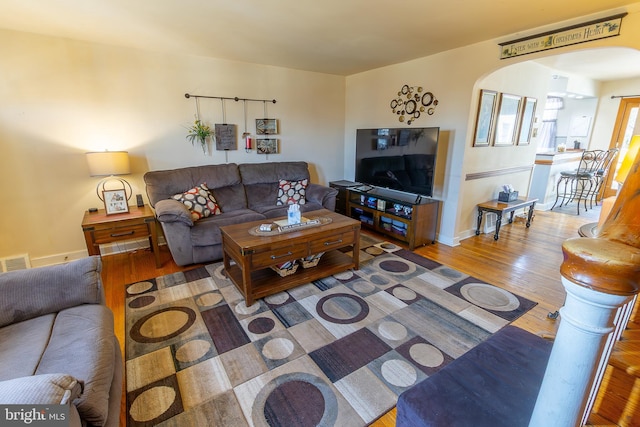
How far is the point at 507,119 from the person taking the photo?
3.84m

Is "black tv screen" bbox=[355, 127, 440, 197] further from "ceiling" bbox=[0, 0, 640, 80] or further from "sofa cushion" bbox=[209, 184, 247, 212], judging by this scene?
"sofa cushion" bbox=[209, 184, 247, 212]

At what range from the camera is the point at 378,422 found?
145cm

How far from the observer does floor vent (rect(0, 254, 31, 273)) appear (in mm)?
2965

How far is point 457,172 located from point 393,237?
1118 millimetres

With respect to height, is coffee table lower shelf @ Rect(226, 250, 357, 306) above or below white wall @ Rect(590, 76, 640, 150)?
Result: below

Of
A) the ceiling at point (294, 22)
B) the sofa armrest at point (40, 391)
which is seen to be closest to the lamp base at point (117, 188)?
the ceiling at point (294, 22)

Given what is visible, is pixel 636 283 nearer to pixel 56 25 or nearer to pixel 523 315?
pixel 523 315

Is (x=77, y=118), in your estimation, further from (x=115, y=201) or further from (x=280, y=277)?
(x=280, y=277)

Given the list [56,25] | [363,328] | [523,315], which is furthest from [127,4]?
[523,315]

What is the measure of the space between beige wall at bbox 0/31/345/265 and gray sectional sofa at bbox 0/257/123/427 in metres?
1.99

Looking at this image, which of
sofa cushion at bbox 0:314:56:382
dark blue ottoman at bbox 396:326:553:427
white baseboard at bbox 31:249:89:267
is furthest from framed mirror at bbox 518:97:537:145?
white baseboard at bbox 31:249:89:267

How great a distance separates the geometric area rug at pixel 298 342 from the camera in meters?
1.52

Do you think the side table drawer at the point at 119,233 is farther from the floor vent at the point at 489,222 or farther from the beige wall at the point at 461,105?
the floor vent at the point at 489,222

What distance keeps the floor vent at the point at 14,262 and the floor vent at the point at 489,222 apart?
547 centimetres
